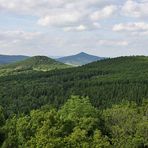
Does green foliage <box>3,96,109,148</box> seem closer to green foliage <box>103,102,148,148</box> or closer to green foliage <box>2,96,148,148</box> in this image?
green foliage <box>2,96,148,148</box>

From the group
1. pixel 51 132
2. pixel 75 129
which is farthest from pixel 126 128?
pixel 51 132

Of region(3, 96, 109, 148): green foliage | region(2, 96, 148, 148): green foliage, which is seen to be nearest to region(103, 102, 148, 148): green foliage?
region(2, 96, 148, 148): green foliage

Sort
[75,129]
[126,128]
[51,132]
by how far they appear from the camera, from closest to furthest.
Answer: [51,132] < [75,129] < [126,128]

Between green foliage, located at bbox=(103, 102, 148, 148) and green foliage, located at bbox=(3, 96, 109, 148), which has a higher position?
green foliage, located at bbox=(3, 96, 109, 148)

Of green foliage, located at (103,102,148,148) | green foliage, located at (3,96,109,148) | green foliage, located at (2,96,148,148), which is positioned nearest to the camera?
green foliage, located at (3,96,109,148)

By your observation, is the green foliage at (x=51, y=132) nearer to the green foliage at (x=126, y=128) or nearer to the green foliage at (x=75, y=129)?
the green foliage at (x=75, y=129)

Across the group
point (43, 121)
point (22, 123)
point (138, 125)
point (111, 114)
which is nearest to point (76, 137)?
point (43, 121)

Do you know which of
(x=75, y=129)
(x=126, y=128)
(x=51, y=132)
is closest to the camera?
(x=51, y=132)

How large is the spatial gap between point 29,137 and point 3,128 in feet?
21.9

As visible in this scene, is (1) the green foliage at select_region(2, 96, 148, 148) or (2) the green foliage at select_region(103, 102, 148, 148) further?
(2) the green foliage at select_region(103, 102, 148, 148)

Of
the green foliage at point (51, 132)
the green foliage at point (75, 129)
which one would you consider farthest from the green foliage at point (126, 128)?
the green foliage at point (51, 132)

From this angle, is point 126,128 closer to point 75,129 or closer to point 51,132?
point 75,129

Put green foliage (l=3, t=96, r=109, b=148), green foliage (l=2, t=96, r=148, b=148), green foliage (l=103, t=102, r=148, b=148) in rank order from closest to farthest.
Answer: green foliage (l=3, t=96, r=109, b=148), green foliage (l=2, t=96, r=148, b=148), green foliage (l=103, t=102, r=148, b=148)

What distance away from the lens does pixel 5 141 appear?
8269 cm
